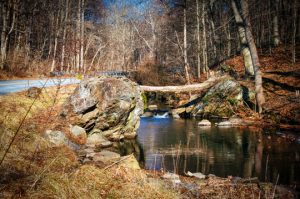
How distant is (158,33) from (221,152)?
29.9m

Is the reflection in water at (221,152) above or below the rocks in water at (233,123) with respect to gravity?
below

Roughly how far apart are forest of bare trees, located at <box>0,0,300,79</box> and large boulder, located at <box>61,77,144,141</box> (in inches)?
334

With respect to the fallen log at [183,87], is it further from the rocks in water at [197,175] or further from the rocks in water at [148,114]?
the rocks in water at [197,175]

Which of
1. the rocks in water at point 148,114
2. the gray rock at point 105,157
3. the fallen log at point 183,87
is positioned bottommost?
the gray rock at point 105,157

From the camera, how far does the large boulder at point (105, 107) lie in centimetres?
1242

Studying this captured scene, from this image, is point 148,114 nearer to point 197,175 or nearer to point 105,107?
point 105,107

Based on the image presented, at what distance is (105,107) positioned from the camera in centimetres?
1311

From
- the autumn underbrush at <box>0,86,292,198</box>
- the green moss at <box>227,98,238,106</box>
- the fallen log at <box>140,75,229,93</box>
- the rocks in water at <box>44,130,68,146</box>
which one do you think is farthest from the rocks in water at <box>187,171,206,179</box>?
the fallen log at <box>140,75,229,93</box>

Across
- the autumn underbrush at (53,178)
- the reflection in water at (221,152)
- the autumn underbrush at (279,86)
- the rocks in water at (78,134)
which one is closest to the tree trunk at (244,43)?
the autumn underbrush at (279,86)

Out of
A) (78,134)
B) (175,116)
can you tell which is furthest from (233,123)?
(78,134)

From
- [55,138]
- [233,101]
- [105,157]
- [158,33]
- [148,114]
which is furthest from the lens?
[158,33]

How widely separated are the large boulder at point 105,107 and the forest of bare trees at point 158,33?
849cm

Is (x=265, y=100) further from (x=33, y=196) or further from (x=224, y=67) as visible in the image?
(x=33, y=196)

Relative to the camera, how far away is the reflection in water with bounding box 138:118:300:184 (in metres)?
8.67
